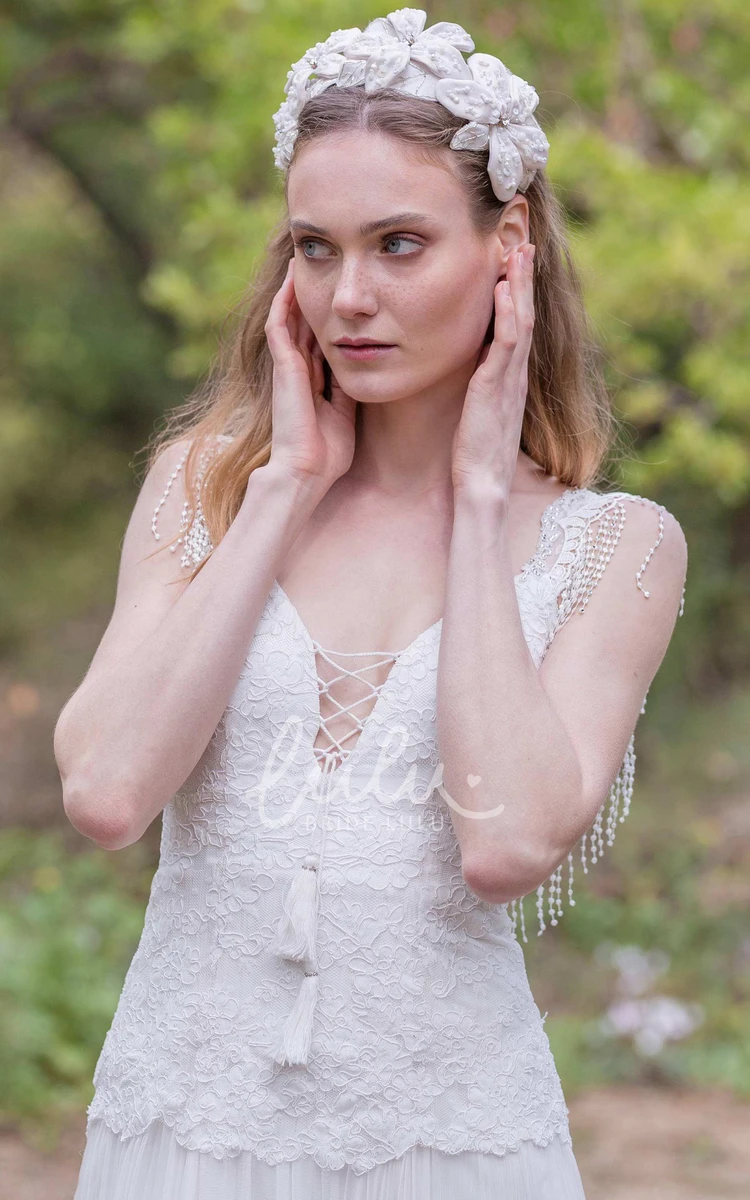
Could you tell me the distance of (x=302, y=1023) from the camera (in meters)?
2.12

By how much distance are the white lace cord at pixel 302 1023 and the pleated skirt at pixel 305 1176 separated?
15cm

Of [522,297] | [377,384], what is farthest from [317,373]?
[522,297]

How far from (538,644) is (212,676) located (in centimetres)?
52

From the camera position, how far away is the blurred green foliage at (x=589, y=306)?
214 inches

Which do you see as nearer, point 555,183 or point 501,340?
point 501,340

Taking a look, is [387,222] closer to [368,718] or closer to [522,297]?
[522,297]

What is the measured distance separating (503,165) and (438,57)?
201mm

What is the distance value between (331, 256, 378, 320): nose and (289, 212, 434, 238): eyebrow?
1.8 inches

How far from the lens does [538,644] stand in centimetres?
230

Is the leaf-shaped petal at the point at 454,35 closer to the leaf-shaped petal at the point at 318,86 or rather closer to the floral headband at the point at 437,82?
the floral headband at the point at 437,82

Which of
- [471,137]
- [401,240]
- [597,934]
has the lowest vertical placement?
[597,934]

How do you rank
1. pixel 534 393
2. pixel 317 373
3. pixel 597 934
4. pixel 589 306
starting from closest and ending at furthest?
pixel 317 373, pixel 534 393, pixel 589 306, pixel 597 934

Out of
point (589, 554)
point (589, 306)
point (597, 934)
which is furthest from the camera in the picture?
point (597, 934)

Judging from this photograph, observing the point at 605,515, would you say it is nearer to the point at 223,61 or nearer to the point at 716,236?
the point at 716,236
